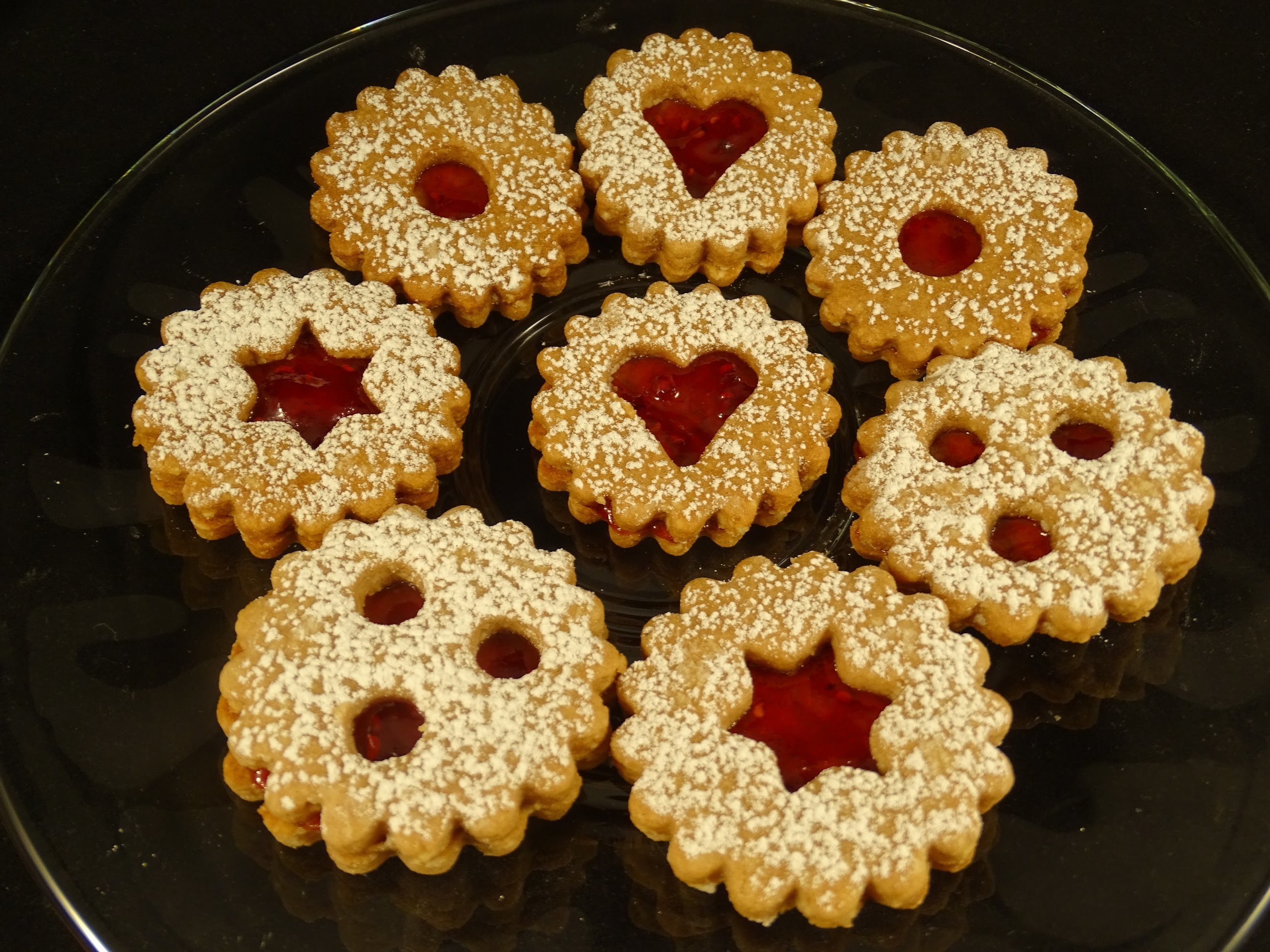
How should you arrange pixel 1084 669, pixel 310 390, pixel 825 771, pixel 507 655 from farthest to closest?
pixel 310 390 → pixel 1084 669 → pixel 507 655 → pixel 825 771

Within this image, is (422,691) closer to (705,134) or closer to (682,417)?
(682,417)

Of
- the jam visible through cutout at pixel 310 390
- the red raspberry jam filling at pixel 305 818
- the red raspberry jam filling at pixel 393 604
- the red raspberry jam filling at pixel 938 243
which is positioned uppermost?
the red raspberry jam filling at pixel 938 243

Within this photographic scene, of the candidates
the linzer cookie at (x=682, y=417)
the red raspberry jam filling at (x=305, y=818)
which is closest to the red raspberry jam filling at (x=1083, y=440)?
the linzer cookie at (x=682, y=417)

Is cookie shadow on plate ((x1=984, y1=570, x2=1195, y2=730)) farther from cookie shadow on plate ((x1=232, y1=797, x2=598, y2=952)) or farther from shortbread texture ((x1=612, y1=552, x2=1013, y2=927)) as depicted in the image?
cookie shadow on plate ((x1=232, y1=797, x2=598, y2=952))

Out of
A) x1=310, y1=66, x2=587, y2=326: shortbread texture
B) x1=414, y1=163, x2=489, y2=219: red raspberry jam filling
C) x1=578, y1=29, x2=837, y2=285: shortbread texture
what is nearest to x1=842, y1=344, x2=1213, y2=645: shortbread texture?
x1=578, y1=29, x2=837, y2=285: shortbread texture

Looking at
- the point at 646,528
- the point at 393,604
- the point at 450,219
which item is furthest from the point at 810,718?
the point at 450,219

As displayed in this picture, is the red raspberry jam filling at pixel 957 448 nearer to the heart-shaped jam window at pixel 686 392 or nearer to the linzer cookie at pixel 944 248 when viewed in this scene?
the linzer cookie at pixel 944 248

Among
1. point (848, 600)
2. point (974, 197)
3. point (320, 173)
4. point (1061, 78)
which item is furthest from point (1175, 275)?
point (320, 173)
